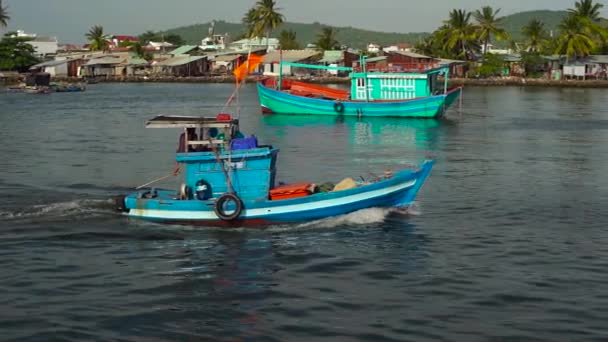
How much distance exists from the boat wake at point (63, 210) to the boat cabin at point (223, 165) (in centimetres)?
296

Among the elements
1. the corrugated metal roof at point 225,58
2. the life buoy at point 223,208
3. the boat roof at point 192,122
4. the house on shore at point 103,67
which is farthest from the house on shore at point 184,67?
the life buoy at point 223,208

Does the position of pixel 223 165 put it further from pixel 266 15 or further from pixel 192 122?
pixel 266 15

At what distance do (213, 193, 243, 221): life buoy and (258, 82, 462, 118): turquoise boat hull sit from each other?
30759 mm

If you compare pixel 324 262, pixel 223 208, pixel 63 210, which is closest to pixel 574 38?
pixel 63 210

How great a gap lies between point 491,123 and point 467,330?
1378 inches

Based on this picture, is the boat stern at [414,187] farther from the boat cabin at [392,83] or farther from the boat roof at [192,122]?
the boat cabin at [392,83]

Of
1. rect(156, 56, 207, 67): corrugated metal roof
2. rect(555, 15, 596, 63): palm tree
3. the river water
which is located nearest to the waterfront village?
rect(156, 56, 207, 67): corrugated metal roof

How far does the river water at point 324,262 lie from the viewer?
37.9 feet

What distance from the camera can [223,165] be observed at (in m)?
16.8

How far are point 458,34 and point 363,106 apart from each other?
161 ft

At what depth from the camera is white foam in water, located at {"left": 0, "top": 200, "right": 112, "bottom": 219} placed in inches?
730

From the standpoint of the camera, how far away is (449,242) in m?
16.2

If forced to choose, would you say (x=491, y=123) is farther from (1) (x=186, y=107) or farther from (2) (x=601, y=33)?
(2) (x=601, y=33)

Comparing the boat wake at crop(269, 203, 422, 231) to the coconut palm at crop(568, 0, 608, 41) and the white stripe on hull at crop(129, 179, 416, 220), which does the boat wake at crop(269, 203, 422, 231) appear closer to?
the white stripe on hull at crop(129, 179, 416, 220)
